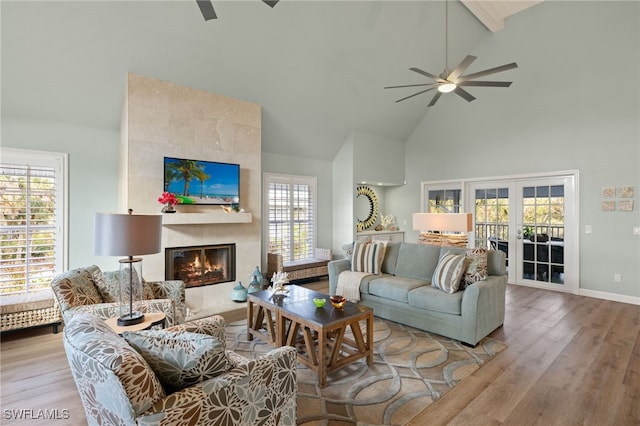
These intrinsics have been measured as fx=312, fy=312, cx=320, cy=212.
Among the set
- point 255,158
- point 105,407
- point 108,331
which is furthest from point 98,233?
point 255,158

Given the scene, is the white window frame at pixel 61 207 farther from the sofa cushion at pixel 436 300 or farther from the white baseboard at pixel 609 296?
the white baseboard at pixel 609 296

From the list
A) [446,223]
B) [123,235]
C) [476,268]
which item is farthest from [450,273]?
[123,235]

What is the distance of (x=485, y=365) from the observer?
2828mm

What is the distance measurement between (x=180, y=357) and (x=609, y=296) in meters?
6.30

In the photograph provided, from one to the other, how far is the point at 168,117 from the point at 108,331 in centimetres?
343

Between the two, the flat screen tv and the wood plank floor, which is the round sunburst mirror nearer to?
the flat screen tv

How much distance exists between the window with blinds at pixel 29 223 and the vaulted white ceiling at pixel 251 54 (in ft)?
2.18

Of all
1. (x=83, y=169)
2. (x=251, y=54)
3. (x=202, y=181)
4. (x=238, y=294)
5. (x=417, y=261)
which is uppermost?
(x=251, y=54)

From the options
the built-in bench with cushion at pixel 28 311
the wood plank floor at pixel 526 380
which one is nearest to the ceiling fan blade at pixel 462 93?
the wood plank floor at pixel 526 380

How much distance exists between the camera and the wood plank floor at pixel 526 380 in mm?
2145

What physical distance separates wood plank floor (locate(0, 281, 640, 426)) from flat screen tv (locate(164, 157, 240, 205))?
214 cm

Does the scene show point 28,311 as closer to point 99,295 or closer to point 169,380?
point 99,295

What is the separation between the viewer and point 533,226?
5.75 meters

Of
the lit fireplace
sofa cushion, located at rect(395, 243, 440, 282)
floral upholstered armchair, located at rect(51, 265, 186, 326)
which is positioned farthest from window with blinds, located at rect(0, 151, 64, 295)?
sofa cushion, located at rect(395, 243, 440, 282)
